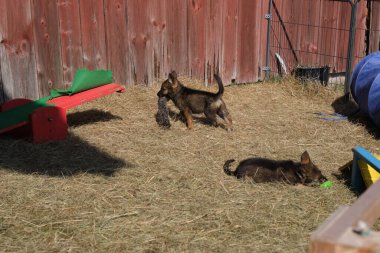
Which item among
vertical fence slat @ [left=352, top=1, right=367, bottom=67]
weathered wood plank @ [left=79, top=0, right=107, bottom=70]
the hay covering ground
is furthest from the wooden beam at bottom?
vertical fence slat @ [left=352, top=1, right=367, bottom=67]

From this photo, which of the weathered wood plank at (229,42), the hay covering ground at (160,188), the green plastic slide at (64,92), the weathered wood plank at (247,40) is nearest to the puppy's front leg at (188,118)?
the hay covering ground at (160,188)

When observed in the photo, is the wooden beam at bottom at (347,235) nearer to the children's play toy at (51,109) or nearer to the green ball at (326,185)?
the green ball at (326,185)

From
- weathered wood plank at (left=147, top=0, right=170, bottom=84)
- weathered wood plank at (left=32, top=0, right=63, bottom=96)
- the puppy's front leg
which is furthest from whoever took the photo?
weathered wood plank at (left=147, top=0, right=170, bottom=84)

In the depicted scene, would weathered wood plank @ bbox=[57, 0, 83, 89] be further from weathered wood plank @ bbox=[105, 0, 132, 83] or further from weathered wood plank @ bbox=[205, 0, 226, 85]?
weathered wood plank @ bbox=[205, 0, 226, 85]

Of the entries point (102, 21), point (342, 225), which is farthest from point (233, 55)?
point (342, 225)

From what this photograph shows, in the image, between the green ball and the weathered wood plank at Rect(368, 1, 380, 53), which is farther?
the weathered wood plank at Rect(368, 1, 380, 53)

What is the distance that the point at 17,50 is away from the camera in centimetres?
728

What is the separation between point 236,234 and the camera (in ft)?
12.9

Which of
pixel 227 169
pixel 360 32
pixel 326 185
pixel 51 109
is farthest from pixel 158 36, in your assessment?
pixel 360 32

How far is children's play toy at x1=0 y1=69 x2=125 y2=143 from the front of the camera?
6.14 m

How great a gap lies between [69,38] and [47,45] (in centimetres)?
42

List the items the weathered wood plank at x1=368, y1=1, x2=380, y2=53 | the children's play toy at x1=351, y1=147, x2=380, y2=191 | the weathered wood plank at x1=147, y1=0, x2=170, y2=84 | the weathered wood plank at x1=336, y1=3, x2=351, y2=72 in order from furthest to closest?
the weathered wood plank at x1=368, y1=1, x2=380, y2=53
the weathered wood plank at x1=336, y1=3, x2=351, y2=72
the weathered wood plank at x1=147, y1=0, x2=170, y2=84
the children's play toy at x1=351, y1=147, x2=380, y2=191

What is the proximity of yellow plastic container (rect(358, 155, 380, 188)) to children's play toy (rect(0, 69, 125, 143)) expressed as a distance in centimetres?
358

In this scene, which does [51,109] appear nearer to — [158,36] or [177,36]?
[158,36]
